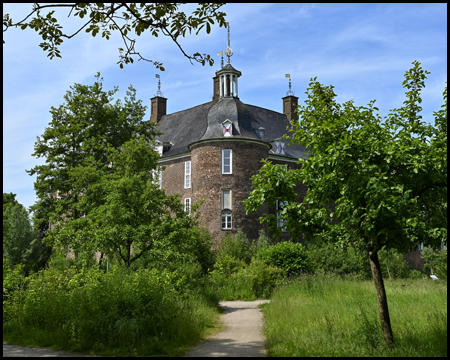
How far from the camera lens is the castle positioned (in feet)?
110

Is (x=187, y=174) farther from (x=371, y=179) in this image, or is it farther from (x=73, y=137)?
(x=371, y=179)

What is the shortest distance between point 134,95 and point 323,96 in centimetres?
2291

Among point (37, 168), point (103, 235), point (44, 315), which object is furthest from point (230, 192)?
point (44, 315)

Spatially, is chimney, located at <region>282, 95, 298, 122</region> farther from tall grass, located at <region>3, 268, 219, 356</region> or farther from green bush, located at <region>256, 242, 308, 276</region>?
tall grass, located at <region>3, 268, 219, 356</region>

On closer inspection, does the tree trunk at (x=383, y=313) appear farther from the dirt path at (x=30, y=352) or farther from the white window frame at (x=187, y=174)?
the white window frame at (x=187, y=174)

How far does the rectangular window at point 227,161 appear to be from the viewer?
33875mm

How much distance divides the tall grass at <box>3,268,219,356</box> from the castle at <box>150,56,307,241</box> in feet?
59.8

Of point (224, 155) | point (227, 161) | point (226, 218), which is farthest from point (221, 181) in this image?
point (226, 218)

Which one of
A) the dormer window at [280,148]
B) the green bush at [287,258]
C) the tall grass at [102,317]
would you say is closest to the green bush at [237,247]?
the green bush at [287,258]

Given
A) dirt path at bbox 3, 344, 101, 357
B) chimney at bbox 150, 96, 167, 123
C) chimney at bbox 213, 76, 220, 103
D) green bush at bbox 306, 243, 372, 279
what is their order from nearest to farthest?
1. dirt path at bbox 3, 344, 101, 357
2. green bush at bbox 306, 243, 372, 279
3. chimney at bbox 213, 76, 220, 103
4. chimney at bbox 150, 96, 167, 123

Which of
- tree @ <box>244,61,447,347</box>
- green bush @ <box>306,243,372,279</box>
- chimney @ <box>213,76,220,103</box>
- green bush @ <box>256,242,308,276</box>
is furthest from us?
chimney @ <box>213,76,220,103</box>

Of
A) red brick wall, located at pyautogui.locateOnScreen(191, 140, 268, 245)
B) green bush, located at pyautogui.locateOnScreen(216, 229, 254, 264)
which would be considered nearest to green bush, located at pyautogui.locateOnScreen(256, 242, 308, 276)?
green bush, located at pyautogui.locateOnScreen(216, 229, 254, 264)

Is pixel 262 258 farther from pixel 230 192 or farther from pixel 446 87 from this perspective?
pixel 446 87

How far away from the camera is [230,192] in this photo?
3366 centimetres
